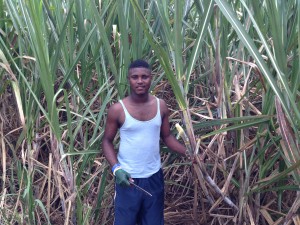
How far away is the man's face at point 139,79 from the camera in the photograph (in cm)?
216

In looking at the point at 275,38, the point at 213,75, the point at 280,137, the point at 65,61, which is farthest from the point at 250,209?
the point at 65,61

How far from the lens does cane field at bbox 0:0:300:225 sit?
205 centimetres

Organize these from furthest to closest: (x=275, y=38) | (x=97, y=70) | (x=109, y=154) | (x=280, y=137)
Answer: (x=97, y=70) → (x=109, y=154) → (x=280, y=137) → (x=275, y=38)

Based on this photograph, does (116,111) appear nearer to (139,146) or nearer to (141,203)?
(139,146)

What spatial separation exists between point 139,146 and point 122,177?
6.7 inches

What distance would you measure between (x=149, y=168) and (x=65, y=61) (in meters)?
0.57

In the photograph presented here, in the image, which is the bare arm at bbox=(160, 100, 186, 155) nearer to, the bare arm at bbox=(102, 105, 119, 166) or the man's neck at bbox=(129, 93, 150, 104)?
the man's neck at bbox=(129, 93, 150, 104)

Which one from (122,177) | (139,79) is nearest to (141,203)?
(122,177)

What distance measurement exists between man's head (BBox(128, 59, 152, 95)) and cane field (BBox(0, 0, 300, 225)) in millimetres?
91

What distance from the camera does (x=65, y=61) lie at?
235 cm

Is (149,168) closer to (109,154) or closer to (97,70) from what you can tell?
(109,154)

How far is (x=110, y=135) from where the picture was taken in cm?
225

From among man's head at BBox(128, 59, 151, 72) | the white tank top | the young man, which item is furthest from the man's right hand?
man's head at BBox(128, 59, 151, 72)

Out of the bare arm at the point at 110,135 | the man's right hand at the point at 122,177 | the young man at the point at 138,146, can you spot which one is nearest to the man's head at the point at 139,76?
the young man at the point at 138,146
